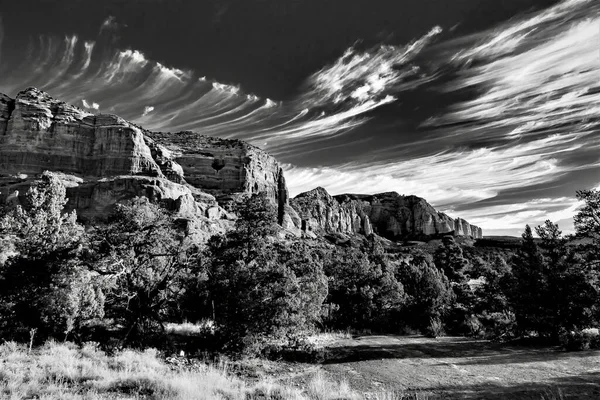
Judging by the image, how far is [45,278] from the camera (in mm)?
14367

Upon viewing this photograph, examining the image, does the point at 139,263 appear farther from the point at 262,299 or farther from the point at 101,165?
the point at 101,165

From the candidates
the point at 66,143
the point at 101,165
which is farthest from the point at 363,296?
the point at 66,143

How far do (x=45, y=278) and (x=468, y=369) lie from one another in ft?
63.9

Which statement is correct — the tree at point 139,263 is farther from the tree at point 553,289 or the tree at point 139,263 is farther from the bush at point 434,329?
the tree at point 553,289

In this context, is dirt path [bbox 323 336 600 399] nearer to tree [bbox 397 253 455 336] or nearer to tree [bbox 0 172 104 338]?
tree [bbox 397 253 455 336]

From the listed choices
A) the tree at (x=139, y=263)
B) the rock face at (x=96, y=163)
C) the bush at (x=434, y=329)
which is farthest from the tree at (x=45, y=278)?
the rock face at (x=96, y=163)

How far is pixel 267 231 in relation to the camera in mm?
19578

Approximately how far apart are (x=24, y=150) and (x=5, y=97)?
29.9m

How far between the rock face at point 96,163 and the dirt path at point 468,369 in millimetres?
71696

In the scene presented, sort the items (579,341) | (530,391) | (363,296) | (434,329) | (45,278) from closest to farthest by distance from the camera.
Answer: (530,391)
(45,278)
(579,341)
(434,329)
(363,296)

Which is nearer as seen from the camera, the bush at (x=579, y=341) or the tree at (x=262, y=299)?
the tree at (x=262, y=299)

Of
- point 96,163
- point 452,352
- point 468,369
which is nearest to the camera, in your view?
point 468,369

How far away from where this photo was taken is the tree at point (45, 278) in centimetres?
1361

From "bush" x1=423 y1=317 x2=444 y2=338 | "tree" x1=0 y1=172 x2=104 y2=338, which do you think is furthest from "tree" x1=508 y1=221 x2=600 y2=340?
"tree" x1=0 y1=172 x2=104 y2=338
